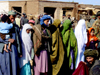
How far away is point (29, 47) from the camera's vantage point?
389cm

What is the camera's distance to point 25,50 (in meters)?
3.90

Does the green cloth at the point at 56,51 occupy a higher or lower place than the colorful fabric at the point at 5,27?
lower

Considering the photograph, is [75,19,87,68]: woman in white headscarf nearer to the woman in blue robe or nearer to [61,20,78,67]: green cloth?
[61,20,78,67]: green cloth

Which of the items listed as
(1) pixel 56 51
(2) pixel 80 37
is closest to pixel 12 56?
(1) pixel 56 51

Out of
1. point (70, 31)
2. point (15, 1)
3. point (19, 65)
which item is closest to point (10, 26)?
point (19, 65)

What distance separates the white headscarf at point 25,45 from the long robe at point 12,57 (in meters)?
0.17

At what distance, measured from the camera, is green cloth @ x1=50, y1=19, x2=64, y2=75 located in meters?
4.27

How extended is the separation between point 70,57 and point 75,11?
533 inches

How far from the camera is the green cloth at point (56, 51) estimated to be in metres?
4.27

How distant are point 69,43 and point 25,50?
1.47 metres

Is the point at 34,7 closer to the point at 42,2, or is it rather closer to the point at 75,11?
the point at 42,2

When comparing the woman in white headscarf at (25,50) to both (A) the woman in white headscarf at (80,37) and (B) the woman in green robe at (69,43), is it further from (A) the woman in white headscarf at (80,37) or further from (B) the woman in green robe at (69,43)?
(A) the woman in white headscarf at (80,37)

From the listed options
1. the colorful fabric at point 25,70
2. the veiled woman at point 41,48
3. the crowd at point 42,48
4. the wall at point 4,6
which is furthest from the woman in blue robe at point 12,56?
the wall at point 4,6

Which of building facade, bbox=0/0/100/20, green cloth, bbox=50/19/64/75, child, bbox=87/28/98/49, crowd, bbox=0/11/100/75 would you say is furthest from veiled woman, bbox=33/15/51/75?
building facade, bbox=0/0/100/20
